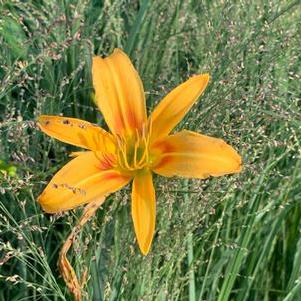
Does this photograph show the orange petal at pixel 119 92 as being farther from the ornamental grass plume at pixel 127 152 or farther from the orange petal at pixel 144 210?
the orange petal at pixel 144 210

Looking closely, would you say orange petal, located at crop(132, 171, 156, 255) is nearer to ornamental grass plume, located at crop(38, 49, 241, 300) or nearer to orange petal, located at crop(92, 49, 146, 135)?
ornamental grass plume, located at crop(38, 49, 241, 300)

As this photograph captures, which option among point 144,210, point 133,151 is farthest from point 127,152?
point 144,210

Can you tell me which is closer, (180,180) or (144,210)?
(144,210)

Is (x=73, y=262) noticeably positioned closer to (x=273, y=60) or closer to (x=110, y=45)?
(x=273, y=60)

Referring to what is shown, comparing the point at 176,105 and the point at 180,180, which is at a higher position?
the point at 176,105

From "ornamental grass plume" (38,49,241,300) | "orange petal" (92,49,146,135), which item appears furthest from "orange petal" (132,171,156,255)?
"orange petal" (92,49,146,135)

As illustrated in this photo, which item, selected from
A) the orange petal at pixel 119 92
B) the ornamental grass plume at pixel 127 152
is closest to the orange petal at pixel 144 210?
the ornamental grass plume at pixel 127 152

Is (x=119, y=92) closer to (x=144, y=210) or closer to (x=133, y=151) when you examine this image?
(x=133, y=151)
